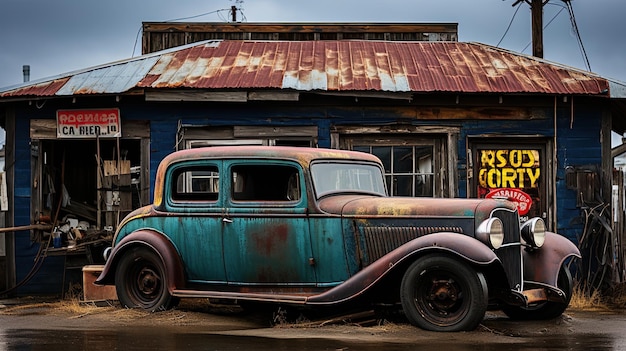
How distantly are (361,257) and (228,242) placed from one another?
132 centimetres

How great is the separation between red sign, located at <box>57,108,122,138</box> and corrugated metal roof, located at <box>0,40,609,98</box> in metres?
0.37

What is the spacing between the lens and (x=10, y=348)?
651cm

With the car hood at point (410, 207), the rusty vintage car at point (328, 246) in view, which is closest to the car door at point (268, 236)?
the rusty vintage car at point (328, 246)

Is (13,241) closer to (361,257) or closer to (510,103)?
(361,257)

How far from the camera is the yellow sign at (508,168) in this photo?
40.3 ft

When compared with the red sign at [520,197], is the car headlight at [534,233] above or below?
below

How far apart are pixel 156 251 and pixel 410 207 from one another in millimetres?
2500

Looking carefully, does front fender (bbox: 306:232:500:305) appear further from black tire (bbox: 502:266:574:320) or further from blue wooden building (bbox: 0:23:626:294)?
blue wooden building (bbox: 0:23:626:294)

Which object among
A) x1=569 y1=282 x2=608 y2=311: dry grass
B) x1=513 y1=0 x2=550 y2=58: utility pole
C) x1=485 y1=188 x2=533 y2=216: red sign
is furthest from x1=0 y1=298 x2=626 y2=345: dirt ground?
x1=513 y1=0 x2=550 y2=58: utility pole

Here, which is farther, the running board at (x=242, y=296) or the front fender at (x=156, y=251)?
the front fender at (x=156, y=251)

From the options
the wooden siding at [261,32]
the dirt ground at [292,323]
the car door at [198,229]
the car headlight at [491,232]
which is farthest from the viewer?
the wooden siding at [261,32]

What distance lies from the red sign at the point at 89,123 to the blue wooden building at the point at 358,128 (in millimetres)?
→ 14

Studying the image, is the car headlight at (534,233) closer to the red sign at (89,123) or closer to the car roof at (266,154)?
the car roof at (266,154)

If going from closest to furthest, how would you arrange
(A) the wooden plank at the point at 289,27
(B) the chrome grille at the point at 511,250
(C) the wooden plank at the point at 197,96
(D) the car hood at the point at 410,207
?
(D) the car hood at the point at 410,207 < (B) the chrome grille at the point at 511,250 < (C) the wooden plank at the point at 197,96 < (A) the wooden plank at the point at 289,27
